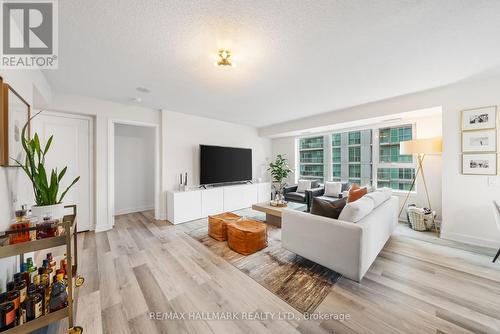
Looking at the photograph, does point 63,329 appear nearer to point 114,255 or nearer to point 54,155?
point 114,255

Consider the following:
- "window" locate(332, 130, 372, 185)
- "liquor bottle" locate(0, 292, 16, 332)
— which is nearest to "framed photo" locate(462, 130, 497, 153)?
"window" locate(332, 130, 372, 185)

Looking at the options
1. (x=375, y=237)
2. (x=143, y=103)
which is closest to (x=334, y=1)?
(x=375, y=237)

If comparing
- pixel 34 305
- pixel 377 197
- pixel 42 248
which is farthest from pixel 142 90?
pixel 377 197

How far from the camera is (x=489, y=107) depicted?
255cm

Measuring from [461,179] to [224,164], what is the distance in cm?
442

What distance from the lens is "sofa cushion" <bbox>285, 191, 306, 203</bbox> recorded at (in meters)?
4.72

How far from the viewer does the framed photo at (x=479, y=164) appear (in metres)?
2.56

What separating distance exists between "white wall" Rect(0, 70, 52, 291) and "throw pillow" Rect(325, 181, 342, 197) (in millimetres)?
5045

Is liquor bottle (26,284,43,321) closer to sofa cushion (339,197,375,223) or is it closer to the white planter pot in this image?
the white planter pot

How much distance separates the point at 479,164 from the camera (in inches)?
104

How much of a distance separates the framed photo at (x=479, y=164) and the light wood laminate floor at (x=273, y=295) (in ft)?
3.70

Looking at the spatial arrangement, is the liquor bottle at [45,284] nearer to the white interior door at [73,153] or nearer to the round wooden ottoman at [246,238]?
the round wooden ottoman at [246,238]

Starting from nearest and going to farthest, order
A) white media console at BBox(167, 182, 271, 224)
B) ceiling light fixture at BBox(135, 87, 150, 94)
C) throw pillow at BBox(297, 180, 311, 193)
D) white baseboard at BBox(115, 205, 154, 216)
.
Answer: ceiling light fixture at BBox(135, 87, 150, 94) < white media console at BBox(167, 182, 271, 224) < white baseboard at BBox(115, 205, 154, 216) < throw pillow at BBox(297, 180, 311, 193)

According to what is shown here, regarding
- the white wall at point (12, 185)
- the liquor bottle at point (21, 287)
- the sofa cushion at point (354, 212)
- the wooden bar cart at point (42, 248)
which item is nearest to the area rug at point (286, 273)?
the sofa cushion at point (354, 212)
